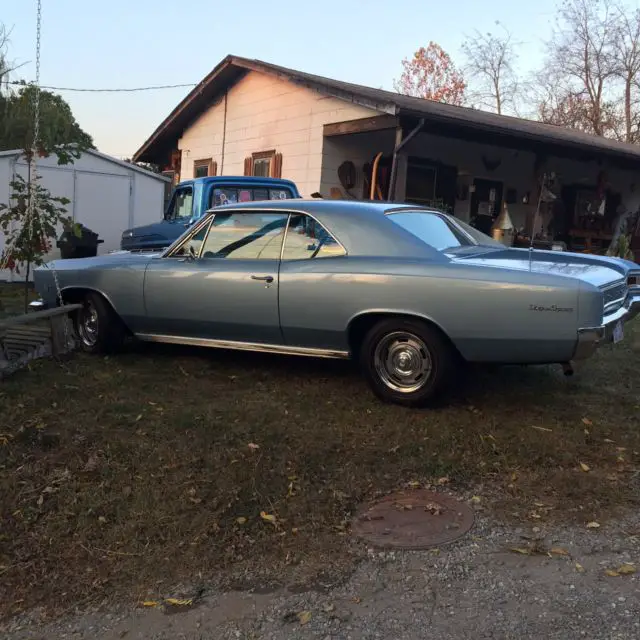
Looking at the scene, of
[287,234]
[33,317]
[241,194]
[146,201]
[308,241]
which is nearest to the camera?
[308,241]

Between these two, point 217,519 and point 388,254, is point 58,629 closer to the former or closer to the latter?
point 217,519

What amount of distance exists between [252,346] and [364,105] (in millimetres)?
6847

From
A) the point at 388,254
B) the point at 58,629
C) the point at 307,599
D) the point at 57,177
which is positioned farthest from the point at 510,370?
the point at 57,177

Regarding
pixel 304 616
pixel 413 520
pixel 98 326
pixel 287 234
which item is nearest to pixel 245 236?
pixel 287 234

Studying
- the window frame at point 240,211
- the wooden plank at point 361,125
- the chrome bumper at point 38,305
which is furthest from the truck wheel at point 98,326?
the wooden plank at point 361,125

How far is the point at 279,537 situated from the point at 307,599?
0.47 metres

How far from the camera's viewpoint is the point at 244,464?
3701 mm

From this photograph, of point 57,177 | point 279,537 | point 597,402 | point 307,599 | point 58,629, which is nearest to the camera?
point 58,629

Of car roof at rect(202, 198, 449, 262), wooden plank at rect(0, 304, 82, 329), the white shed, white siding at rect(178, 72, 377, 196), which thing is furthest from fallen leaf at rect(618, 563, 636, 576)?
the white shed

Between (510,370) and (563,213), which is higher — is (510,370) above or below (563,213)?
below

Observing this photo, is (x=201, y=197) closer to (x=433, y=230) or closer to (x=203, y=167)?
(x=433, y=230)

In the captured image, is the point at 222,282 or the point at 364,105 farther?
the point at 364,105

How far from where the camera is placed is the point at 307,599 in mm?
2570

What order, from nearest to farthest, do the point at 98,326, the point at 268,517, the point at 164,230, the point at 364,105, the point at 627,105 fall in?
1. the point at 268,517
2. the point at 98,326
3. the point at 164,230
4. the point at 364,105
5. the point at 627,105
